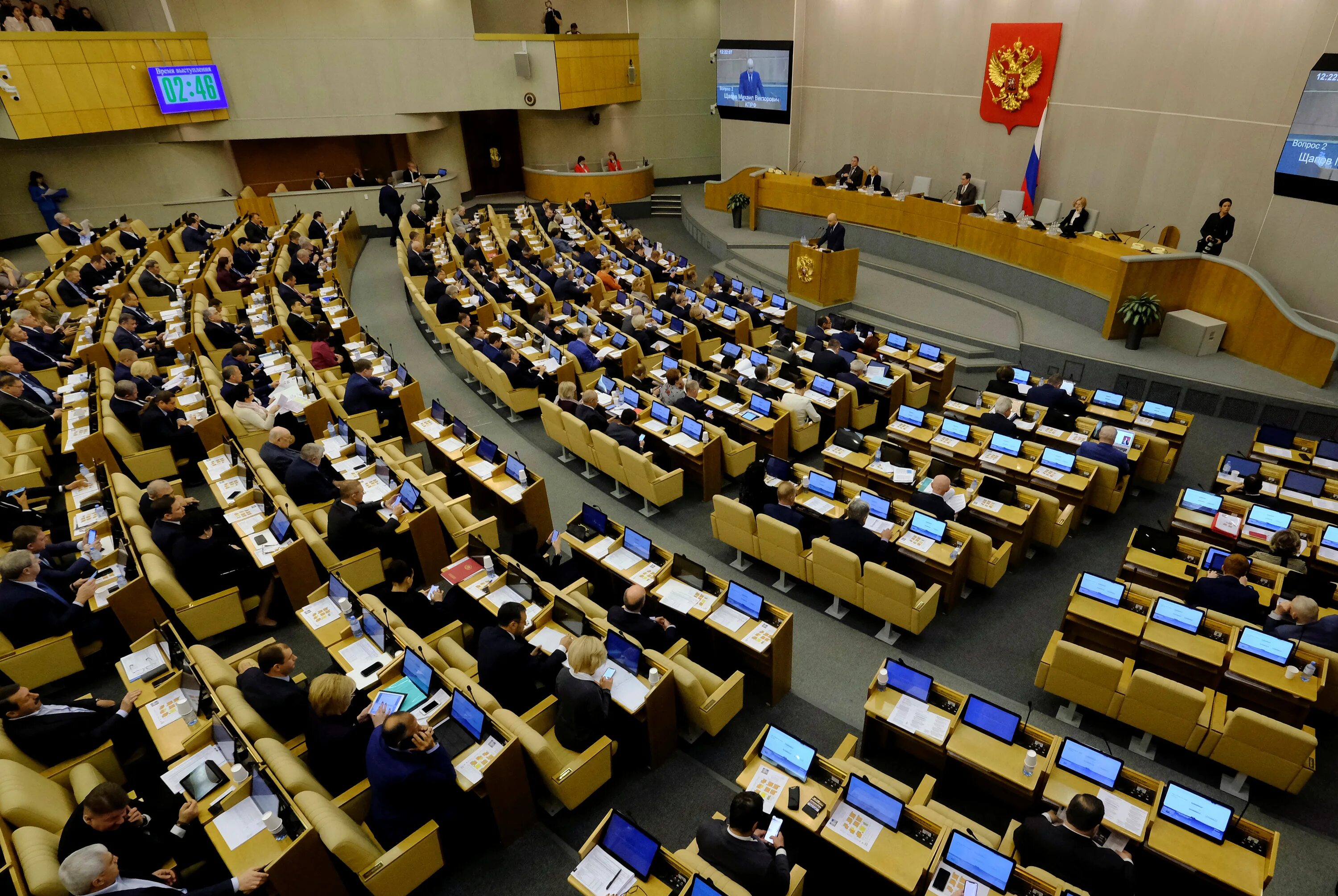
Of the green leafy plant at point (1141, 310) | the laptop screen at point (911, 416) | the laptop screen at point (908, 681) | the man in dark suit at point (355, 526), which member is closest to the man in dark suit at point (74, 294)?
the man in dark suit at point (355, 526)

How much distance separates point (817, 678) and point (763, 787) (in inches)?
70.9

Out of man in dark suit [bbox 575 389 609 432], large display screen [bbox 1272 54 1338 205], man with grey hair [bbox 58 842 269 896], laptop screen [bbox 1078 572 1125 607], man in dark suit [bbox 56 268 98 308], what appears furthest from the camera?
man in dark suit [bbox 56 268 98 308]

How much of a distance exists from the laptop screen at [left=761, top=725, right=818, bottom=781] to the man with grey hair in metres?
2.82

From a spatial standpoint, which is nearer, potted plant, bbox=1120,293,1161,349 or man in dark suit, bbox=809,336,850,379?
man in dark suit, bbox=809,336,850,379

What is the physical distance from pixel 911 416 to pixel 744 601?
408cm

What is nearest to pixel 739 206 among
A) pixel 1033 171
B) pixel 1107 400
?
pixel 1033 171

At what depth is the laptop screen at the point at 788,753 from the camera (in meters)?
4.30

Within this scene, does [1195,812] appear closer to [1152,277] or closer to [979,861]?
[979,861]

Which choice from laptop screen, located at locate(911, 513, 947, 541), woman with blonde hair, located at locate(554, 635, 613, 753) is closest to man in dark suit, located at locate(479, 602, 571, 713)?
woman with blonde hair, located at locate(554, 635, 613, 753)

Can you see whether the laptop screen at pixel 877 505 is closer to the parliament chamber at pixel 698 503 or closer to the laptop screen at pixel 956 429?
the parliament chamber at pixel 698 503

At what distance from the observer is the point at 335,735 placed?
427cm

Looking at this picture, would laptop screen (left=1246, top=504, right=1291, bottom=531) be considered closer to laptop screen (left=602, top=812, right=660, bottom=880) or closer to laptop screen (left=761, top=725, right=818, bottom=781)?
laptop screen (left=761, top=725, right=818, bottom=781)

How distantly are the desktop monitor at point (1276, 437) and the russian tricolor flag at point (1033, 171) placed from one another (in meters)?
7.33

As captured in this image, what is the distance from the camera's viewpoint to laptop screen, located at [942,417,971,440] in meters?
8.20
